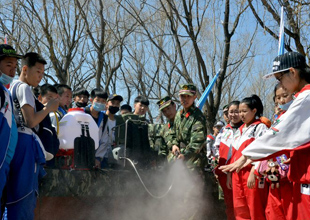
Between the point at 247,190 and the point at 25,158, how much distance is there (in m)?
2.73

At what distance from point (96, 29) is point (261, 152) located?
11748mm

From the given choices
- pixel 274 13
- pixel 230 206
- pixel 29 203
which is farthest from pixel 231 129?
pixel 274 13

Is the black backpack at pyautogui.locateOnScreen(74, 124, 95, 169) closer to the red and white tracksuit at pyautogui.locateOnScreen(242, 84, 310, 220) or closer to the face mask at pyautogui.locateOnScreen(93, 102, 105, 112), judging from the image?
the face mask at pyautogui.locateOnScreen(93, 102, 105, 112)

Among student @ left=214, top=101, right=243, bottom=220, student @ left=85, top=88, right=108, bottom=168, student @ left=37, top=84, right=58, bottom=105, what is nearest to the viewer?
student @ left=37, top=84, right=58, bottom=105

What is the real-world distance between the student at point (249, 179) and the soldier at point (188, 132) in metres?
0.52

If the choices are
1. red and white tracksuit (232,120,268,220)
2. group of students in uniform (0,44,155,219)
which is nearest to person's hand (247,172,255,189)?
red and white tracksuit (232,120,268,220)

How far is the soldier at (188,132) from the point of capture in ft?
17.0

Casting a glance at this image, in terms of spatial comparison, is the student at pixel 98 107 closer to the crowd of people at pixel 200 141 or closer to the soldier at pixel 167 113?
the crowd of people at pixel 200 141

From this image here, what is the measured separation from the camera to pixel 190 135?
5.39 metres

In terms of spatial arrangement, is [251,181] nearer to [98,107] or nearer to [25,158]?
[98,107]

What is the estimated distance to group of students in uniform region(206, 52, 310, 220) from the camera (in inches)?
111

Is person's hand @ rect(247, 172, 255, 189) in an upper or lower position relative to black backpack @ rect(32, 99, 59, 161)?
lower

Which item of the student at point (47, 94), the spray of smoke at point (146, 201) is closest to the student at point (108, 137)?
the spray of smoke at point (146, 201)

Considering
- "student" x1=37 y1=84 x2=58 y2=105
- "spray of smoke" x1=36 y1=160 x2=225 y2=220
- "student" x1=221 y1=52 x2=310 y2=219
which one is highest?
"student" x1=37 y1=84 x2=58 y2=105
